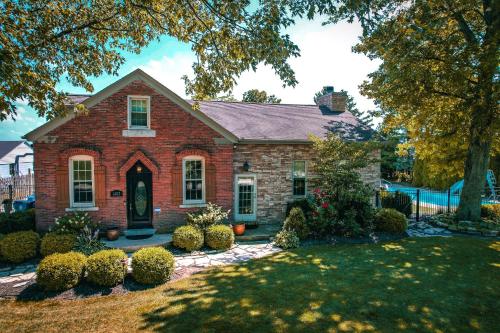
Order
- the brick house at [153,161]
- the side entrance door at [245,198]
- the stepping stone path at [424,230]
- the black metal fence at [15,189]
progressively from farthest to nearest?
1. the black metal fence at [15,189]
2. the side entrance door at [245,198]
3. the stepping stone path at [424,230]
4. the brick house at [153,161]

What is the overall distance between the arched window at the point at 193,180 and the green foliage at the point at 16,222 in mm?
6243

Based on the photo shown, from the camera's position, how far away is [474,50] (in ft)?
38.9

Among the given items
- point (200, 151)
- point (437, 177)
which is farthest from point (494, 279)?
point (437, 177)

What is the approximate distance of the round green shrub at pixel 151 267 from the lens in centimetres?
802

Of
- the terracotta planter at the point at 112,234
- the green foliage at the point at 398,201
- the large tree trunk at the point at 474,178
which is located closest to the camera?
the terracotta planter at the point at 112,234

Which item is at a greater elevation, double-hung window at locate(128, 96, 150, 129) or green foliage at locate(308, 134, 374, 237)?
double-hung window at locate(128, 96, 150, 129)

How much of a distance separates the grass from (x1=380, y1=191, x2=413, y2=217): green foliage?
697 centimetres

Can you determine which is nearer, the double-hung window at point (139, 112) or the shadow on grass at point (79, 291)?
the shadow on grass at point (79, 291)

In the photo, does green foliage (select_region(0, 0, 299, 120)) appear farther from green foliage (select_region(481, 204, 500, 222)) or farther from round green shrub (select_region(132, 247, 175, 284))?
green foliage (select_region(481, 204, 500, 222))

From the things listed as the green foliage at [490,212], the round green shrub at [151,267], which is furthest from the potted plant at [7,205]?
the green foliage at [490,212]

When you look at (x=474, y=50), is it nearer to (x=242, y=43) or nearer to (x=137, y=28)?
(x=242, y=43)

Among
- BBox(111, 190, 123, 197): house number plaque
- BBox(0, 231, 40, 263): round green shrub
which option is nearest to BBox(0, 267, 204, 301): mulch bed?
BBox(0, 231, 40, 263): round green shrub

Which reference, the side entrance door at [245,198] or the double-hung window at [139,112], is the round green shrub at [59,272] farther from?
the side entrance door at [245,198]

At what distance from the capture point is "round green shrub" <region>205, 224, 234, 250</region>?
1107 centimetres
